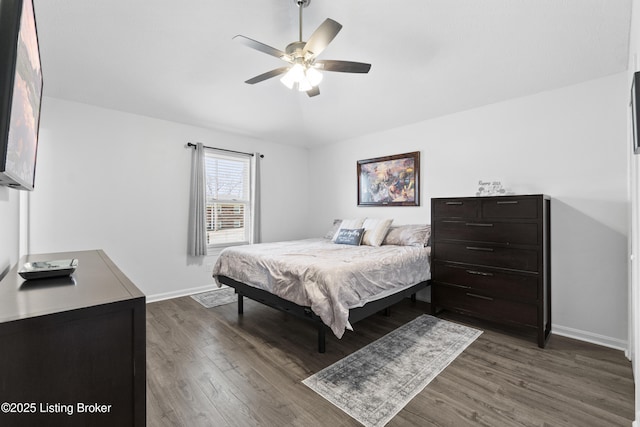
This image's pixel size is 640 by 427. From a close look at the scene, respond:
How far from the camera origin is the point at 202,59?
9.75ft

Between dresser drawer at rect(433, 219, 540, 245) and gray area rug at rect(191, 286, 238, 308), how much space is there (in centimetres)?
273

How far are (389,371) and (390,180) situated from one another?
9.01ft

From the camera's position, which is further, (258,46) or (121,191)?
A: (121,191)

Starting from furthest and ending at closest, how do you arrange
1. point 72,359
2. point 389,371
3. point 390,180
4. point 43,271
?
point 390,180 < point 389,371 < point 43,271 < point 72,359

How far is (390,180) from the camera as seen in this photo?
4.23 meters

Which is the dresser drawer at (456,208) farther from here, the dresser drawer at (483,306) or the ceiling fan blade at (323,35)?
the ceiling fan blade at (323,35)

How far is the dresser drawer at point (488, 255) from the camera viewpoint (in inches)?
101

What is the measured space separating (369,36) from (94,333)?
2980 mm

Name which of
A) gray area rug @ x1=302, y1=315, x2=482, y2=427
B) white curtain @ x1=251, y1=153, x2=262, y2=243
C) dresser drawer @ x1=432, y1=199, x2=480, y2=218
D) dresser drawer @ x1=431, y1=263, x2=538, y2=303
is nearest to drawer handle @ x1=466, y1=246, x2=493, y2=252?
dresser drawer @ x1=431, y1=263, x2=538, y2=303

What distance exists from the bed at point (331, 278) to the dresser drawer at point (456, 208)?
49cm

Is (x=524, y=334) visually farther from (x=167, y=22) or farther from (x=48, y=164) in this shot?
(x=48, y=164)

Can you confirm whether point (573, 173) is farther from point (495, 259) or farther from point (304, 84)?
point (304, 84)

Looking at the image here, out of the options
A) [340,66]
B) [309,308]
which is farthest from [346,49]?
[309,308]

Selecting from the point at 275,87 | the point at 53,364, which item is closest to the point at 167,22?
the point at 275,87
